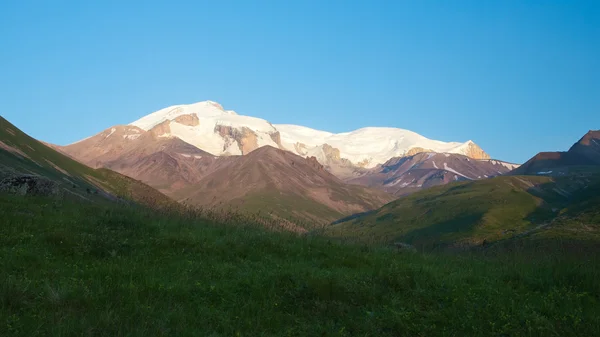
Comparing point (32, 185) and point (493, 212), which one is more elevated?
point (493, 212)

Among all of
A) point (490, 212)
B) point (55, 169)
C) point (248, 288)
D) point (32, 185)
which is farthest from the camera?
point (490, 212)

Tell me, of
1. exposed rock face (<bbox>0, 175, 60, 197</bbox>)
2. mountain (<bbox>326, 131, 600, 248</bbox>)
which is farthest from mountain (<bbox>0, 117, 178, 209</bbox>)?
mountain (<bbox>326, 131, 600, 248</bbox>)

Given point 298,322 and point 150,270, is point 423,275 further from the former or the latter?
point 150,270

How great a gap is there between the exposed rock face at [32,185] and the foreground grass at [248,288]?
6.70 meters

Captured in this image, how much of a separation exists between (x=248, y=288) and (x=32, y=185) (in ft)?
47.5

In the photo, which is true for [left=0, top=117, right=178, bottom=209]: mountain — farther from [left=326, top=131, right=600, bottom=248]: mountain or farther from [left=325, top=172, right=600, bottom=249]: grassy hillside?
[left=325, top=172, right=600, bottom=249]: grassy hillside

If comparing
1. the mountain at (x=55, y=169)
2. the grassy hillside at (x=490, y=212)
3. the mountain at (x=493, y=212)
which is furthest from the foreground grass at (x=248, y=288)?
the grassy hillside at (x=490, y=212)

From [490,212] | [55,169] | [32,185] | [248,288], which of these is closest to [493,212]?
[490,212]

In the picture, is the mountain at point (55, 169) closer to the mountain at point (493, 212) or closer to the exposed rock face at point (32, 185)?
the exposed rock face at point (32, 185)

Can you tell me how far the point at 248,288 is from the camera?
10.0m

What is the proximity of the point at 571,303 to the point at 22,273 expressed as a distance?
10511 mm

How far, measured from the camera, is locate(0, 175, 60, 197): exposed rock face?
64.7 ft

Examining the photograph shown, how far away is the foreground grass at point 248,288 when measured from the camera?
8.27 meters

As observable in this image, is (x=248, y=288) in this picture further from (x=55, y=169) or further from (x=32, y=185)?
(x=55, y=169)
